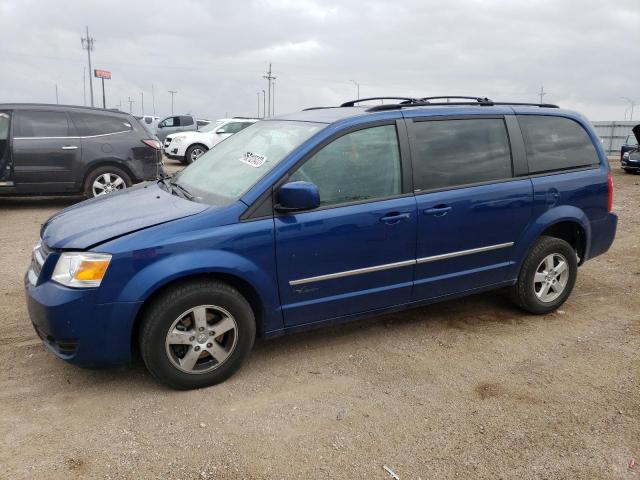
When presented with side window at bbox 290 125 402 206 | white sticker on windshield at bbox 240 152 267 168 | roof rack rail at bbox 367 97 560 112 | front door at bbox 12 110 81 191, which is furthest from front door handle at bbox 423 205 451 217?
front door at bbox 12 110 81 191

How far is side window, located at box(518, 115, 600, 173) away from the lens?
14.9 ft

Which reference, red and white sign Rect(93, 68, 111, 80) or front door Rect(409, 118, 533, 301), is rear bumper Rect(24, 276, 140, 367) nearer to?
front door Rect(409, 118, 533, 301)

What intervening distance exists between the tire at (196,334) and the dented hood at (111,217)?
0.46 metres

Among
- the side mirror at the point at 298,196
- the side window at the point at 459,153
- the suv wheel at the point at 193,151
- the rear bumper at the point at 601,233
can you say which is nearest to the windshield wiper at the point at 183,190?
the side mirror at the point at 298,196

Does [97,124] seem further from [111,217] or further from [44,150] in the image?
[111,217]

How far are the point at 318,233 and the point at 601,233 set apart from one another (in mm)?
2891

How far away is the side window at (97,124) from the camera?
9156 mm

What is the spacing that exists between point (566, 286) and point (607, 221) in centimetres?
74

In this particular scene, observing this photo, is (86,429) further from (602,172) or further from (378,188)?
(602,172)

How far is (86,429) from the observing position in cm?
302

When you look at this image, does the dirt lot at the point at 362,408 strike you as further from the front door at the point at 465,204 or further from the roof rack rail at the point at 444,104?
the roof rack rail at the point at 444,104

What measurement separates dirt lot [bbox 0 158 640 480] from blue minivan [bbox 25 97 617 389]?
306mm

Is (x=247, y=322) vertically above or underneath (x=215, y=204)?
underneath

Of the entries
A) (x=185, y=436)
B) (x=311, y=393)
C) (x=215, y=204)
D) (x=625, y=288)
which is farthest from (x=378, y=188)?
(x=625, y=288)
